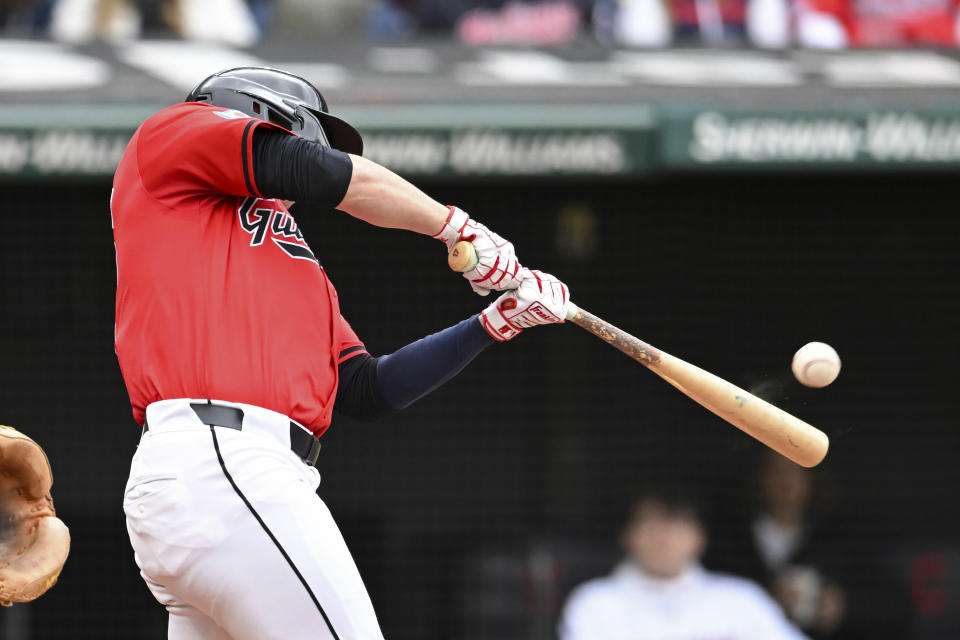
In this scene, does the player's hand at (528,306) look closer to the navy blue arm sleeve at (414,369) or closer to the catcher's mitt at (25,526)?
the navy blue arm sleeve at (414,369)

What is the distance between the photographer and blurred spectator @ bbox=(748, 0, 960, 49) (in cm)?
511

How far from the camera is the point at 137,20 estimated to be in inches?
198

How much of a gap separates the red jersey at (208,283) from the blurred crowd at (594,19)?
9.31 feet

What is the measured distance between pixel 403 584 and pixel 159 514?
308 cm

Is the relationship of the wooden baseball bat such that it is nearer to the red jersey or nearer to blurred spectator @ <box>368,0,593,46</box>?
the red jersey

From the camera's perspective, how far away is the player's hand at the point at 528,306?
244 cm

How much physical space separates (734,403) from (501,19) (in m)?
3.00

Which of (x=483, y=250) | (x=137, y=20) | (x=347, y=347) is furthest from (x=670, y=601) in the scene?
(x=137, y=20)

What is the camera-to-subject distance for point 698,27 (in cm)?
523

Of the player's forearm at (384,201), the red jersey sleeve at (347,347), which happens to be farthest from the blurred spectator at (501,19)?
the player's forearm at (384,201)

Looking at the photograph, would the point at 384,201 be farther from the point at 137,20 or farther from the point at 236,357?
the point at 137,20

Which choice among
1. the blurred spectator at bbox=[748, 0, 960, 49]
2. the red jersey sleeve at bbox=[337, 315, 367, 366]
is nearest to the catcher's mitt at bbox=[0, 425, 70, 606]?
the red jersey sleeve at bbox=[337, 315, 367, 366]

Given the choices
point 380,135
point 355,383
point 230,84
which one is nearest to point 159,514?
point 355,383

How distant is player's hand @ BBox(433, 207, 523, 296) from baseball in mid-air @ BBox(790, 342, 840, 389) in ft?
1.90
